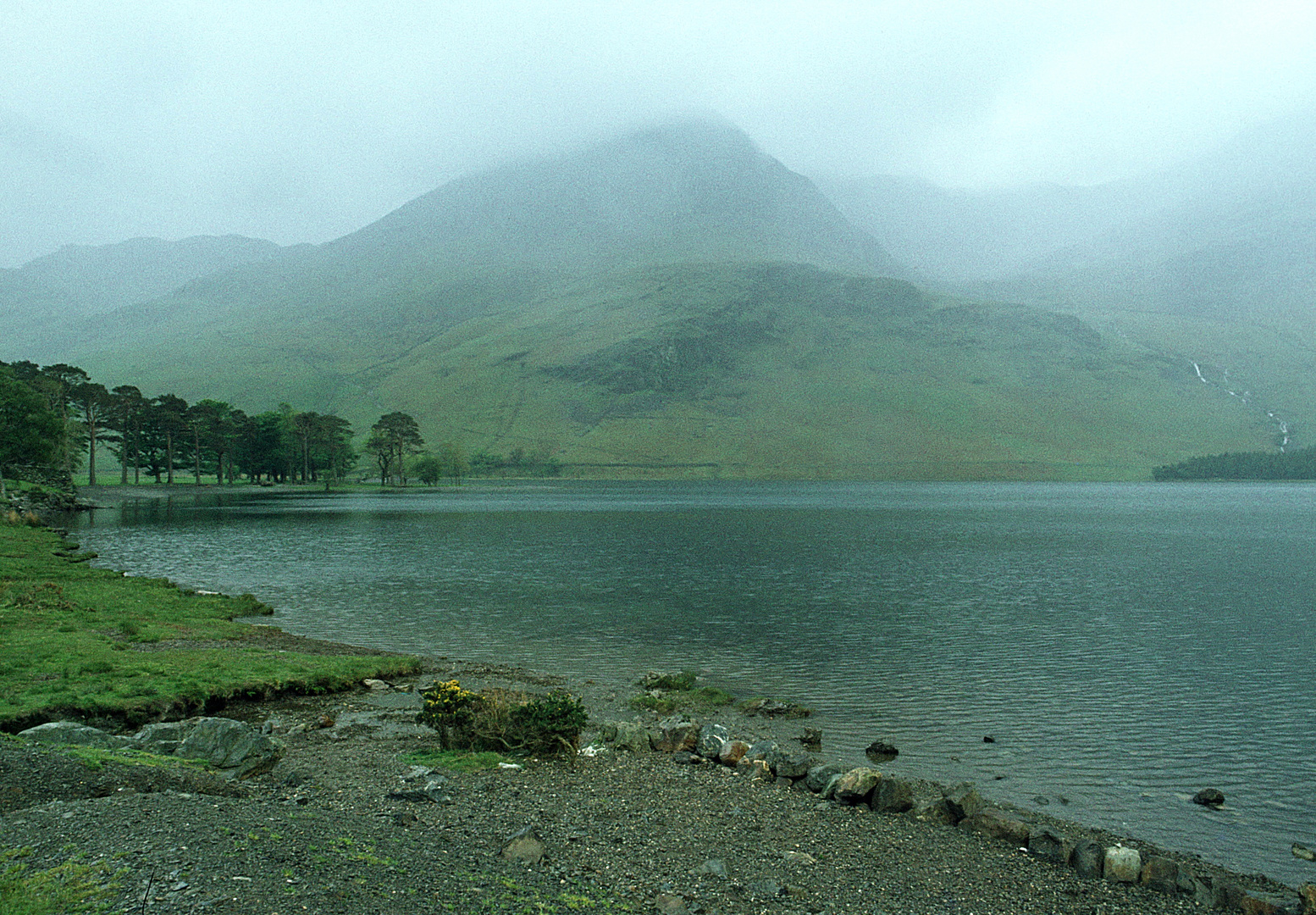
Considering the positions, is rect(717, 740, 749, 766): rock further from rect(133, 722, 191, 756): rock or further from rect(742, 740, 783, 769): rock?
rect(133, 722, 191, 756): rock

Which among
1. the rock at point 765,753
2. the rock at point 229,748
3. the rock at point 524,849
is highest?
the rock at point 229,748

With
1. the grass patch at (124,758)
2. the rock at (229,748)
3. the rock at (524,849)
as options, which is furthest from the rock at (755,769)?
the grass patch at (124,758)

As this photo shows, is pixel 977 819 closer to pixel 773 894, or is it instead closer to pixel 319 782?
pixel 773 894

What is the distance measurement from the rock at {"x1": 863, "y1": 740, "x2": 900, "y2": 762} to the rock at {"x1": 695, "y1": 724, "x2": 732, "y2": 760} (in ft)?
11.8

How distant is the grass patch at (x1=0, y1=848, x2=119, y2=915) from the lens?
25.8 ft

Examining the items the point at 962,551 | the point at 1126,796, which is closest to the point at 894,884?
the point at 1126,796

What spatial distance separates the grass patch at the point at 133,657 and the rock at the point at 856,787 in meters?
15.5

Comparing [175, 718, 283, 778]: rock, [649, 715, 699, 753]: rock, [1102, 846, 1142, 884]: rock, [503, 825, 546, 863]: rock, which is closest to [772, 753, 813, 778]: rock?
[649, 715, 699, 753]: rock

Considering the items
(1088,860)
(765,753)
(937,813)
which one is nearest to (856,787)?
(937,813)

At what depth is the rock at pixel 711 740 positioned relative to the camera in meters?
18.6

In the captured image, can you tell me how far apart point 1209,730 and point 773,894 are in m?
17.7

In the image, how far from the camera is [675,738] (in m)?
19.3

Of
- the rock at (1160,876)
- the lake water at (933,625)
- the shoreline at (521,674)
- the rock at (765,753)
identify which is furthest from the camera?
the lake water at (933,625)

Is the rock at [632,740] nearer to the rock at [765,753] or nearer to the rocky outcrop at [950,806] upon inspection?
the rocky outcrop at [950,806]
